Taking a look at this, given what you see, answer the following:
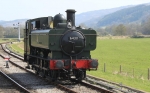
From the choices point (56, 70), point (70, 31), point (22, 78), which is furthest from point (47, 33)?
point (22, 78)

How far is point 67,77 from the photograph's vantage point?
14.6 meters

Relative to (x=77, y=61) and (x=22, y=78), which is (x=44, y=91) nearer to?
(x=77, y=61)

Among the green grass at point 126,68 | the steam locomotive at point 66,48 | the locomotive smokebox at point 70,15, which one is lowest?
the green grass at point 126,68

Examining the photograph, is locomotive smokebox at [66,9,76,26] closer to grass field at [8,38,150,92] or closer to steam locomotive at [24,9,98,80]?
steam locomotive at [24,9,98,80]

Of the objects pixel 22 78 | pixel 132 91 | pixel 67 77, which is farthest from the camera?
pixel 22 78

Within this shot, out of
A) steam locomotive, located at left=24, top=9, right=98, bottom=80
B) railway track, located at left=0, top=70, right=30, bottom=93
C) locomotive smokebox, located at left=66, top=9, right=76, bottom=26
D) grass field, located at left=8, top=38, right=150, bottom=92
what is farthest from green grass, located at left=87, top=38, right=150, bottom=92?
railway track, located at left=0, top=70, right=30, bottom=93

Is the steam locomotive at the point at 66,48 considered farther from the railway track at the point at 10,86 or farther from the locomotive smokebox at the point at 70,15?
the railway track at the point at 10,86

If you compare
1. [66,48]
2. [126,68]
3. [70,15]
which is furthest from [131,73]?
[66,48]

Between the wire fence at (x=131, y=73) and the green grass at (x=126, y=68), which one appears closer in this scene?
the green grass at (x=126, y=68)

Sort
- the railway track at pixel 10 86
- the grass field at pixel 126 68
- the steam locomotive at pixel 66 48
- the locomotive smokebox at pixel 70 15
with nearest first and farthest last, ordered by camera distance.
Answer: the railway track at pixel 10 86
the steam locomotive at pixel 66 48
the locomotive smokebox at pixel 70 15
the grass field at pixel 126 68

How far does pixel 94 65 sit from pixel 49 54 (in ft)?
7.80

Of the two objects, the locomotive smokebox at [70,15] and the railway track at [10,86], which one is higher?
the locomotive smokebox at [70,15]

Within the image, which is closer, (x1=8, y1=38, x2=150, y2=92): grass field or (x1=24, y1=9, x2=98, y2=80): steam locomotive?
(x1=24, y1=9, x2=98, y2=80): steam locomotive

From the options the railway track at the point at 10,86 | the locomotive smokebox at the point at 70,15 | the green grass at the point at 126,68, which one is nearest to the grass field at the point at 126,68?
the green grass at the point at 126,68
